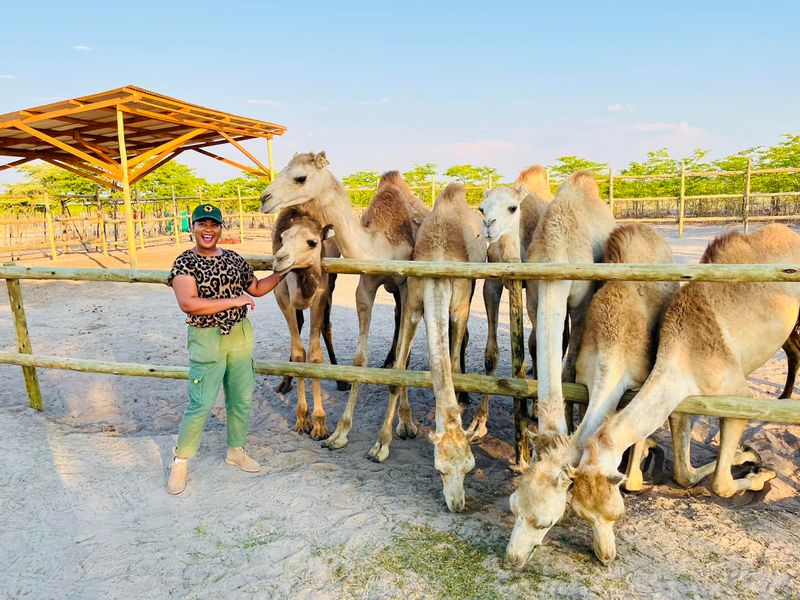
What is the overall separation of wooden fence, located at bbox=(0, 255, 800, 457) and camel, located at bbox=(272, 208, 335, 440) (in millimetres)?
193

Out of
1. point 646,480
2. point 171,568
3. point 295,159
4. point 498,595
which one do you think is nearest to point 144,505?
point 171,568

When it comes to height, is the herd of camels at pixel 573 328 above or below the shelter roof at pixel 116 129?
below

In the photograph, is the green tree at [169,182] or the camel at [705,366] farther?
the green tree at [169,182]

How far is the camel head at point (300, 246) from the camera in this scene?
13.1 ft

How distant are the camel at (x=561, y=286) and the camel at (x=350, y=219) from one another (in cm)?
126

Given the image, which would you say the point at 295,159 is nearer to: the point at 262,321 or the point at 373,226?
the point at 373,226

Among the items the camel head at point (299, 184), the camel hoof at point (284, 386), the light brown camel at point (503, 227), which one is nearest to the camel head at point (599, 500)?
the light brown camel at point (503, 227)

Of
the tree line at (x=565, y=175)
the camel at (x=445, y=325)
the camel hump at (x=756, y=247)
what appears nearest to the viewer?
the camel at (x=445, y=325)

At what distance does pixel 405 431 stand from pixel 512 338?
137 centimetres

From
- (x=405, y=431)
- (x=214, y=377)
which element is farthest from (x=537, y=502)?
(x=214, y=377)

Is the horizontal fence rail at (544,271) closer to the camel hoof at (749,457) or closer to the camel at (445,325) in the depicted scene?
the camel at (445,325)

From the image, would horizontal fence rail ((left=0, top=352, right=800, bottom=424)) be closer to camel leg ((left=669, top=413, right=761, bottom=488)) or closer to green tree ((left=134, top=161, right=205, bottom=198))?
camel leg ((left=669, top=413, right=761, bottom=488))

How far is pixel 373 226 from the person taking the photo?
5094mm

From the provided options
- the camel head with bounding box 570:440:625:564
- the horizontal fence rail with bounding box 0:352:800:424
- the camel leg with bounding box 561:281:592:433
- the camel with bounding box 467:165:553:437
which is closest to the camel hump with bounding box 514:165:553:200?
the camel with bounding box 467:165:553:437
